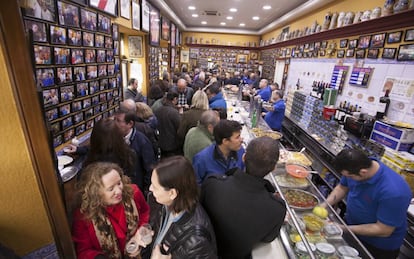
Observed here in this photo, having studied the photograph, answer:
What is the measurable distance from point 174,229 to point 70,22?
123 inches

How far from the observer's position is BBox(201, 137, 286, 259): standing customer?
1474 millimetres

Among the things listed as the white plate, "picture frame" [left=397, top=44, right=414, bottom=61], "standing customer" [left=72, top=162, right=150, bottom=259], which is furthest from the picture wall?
"picture frame" [left=397, top=44, right=414, bottom=61]

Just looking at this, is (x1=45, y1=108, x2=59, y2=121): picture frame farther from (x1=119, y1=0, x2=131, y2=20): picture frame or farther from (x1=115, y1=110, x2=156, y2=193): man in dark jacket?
(x1=119, y1=0, x2=131, y2=20): picture frame

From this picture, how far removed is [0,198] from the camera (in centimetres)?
113

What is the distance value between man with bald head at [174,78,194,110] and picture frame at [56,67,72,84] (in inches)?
116

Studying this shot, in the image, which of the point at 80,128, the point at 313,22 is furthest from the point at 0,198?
the point at 313,22

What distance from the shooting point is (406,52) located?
3674mm

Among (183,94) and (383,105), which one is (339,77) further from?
(183,94)

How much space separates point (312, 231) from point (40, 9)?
351cm

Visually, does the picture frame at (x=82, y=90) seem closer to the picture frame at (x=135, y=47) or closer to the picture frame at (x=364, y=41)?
the picture frame at (x=135, y=47)

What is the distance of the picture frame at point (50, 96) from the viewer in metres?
2.63

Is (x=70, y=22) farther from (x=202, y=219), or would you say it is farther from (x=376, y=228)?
(x=376, y=228)

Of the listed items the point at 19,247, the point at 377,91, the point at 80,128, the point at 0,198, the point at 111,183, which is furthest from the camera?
the point at 377,91

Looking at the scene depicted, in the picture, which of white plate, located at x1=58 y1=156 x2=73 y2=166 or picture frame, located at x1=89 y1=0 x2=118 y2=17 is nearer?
white plate, located at x1=58 y1=156 x2=73 y2=166
